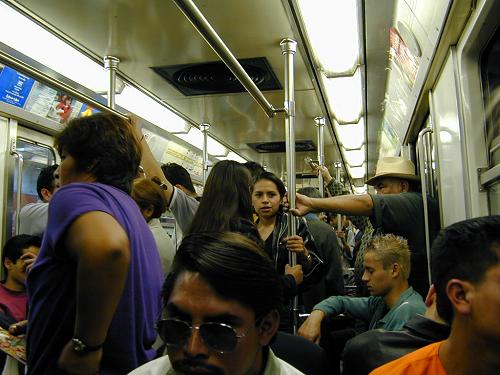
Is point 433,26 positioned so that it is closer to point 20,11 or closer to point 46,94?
point 20,11

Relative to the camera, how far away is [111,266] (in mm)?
1255

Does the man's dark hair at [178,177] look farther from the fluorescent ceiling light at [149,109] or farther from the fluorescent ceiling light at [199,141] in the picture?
the fluorescent ceiling light at [199,141]

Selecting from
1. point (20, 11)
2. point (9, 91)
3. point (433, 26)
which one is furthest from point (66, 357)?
point (9, 91)

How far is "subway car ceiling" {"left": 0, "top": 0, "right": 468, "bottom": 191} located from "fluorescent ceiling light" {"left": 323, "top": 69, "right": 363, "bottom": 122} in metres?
0.01

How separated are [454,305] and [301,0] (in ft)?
6.84

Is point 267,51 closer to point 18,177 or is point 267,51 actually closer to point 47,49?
point 47,49

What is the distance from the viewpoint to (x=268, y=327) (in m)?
1.14

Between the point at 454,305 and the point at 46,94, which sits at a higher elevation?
the point at 46,94

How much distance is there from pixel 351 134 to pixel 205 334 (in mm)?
5563

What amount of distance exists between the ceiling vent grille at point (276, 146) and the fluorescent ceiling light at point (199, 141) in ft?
1.51

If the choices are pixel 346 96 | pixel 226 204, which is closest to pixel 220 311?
pixel 226 204

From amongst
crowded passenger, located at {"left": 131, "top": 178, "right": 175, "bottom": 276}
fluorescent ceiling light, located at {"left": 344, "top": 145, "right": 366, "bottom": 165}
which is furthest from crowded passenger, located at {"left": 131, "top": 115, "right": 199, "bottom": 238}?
fluorescent ceiling light, located at {"left": 344, "top": 145, "right": 366, "bottom": 165}

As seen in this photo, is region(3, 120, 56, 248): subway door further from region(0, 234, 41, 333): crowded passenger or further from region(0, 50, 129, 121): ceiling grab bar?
region(0, 50, 129, 121): ceiling grab bar

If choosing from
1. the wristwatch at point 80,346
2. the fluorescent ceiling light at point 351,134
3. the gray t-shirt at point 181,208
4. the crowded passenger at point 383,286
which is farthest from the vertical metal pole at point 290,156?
the fluorescent ceiling light at point 351,134
